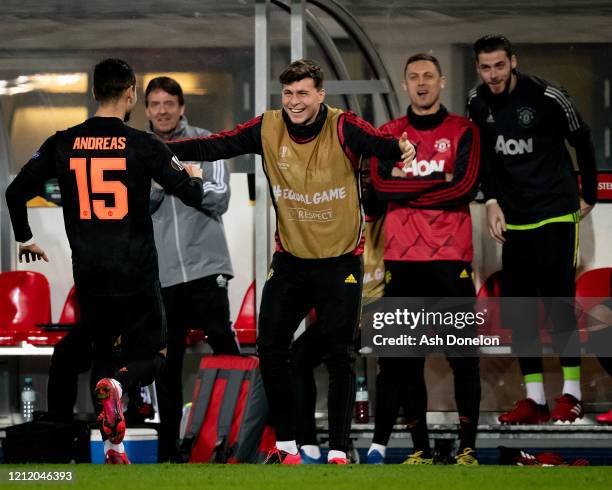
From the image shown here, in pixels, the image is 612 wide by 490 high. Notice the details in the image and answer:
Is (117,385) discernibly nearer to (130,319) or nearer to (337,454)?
(130,319)

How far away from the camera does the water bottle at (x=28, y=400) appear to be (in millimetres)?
8023

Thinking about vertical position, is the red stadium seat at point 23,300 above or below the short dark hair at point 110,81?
below

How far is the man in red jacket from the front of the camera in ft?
21.0

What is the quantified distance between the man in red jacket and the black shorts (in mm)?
1235

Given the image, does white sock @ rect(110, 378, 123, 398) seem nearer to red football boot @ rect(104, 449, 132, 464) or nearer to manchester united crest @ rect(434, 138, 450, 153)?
red football boot @ rect(104, 449, 132, 464)

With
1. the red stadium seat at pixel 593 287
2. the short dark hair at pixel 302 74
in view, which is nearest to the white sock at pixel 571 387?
the red stadium seat at pixel 593 287

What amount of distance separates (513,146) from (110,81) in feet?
7.16

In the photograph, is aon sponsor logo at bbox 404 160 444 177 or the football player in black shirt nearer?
the football player in black shirt

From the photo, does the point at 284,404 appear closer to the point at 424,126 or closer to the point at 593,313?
the point at 424,126

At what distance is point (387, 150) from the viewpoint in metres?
5.82

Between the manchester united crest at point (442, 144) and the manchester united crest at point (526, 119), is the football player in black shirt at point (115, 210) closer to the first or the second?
the manchester united crest at point (442, 144)

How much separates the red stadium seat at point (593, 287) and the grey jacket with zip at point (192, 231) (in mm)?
2069

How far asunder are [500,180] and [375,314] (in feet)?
3.20

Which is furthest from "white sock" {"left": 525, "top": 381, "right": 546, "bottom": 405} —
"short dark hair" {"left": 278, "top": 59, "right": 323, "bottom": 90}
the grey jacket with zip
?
"short dark hair" {"left": 278, "top": 59, "right": 323, "bottom": 90}
